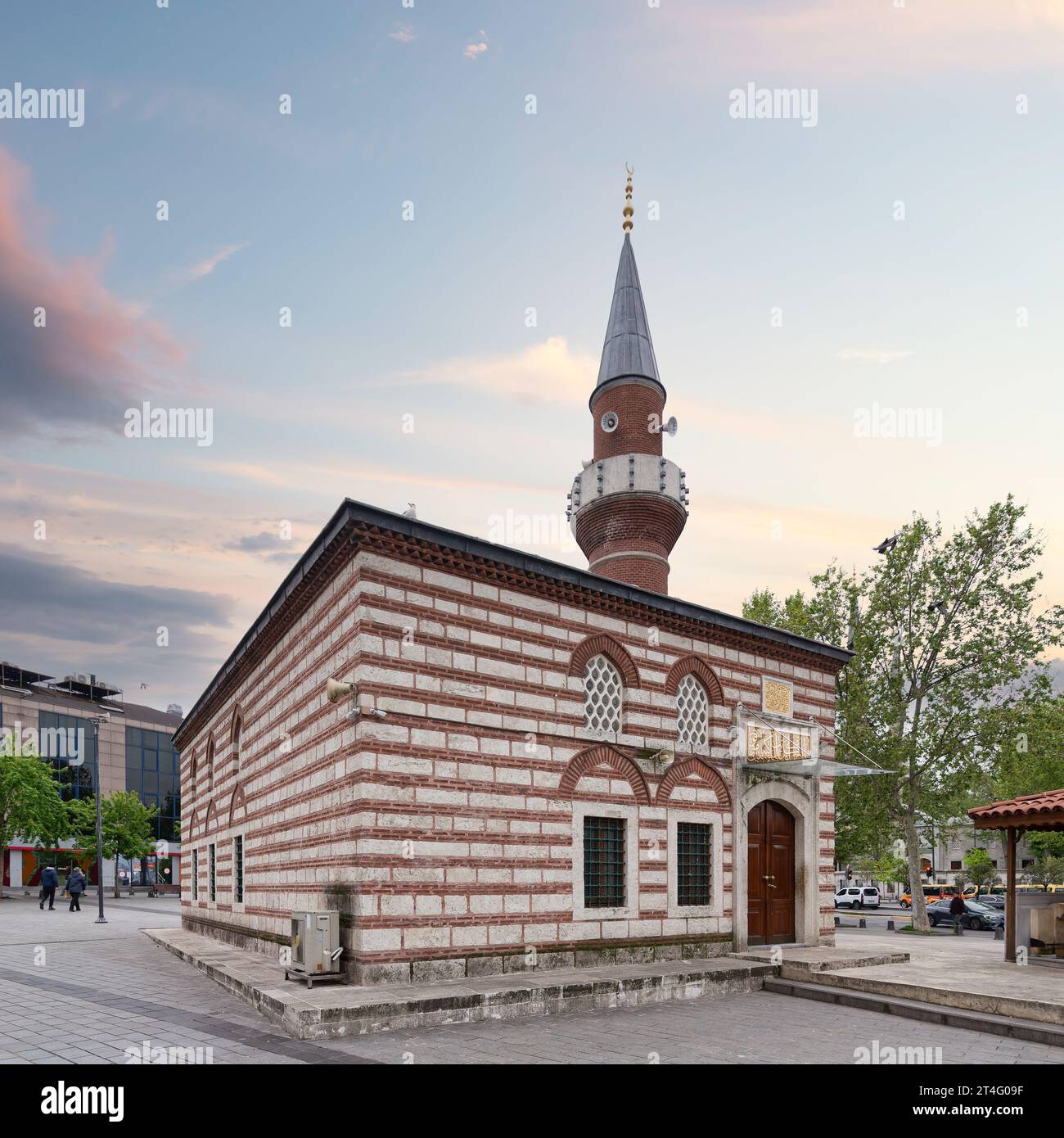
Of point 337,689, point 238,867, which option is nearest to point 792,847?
point 337,689

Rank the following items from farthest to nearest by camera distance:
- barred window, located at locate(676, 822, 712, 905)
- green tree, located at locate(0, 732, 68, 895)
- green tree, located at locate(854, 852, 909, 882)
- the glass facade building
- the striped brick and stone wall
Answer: green tree, located at locate(854, 852, 909, 882) → the glass facade building → green tree, located at locate(0, 732, 68, 895) → barred window, located at locate(676, 822, 712, 905) → the striped brick and stone wall

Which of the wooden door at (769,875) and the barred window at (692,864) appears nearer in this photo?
the barred window at (692,864)

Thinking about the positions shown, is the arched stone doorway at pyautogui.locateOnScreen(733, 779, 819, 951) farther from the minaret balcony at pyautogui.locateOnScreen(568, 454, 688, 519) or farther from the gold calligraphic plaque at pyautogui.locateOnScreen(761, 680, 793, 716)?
the minaret balcony at pyautogui.locateOnScreen(568, 454, 688, 519)

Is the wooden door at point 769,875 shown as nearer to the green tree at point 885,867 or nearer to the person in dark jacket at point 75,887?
the person in dark jacket at point 75,887

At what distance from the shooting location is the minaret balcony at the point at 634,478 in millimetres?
24344

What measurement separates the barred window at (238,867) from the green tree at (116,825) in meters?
35.2

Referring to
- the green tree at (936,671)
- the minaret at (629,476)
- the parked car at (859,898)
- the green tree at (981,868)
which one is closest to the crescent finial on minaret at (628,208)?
the minaret at (629,476)

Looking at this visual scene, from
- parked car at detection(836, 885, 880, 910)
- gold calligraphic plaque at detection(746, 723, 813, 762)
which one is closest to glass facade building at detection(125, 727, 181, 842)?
parked car at detection(836, 885, 880, 910)

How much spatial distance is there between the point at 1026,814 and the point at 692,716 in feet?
18.8

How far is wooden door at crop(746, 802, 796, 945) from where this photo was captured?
1588cm

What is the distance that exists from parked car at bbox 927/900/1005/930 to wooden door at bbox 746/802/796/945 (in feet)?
53.8

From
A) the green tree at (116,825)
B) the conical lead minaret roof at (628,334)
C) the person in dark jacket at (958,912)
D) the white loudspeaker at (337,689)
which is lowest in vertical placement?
the green tree at (116,825)
